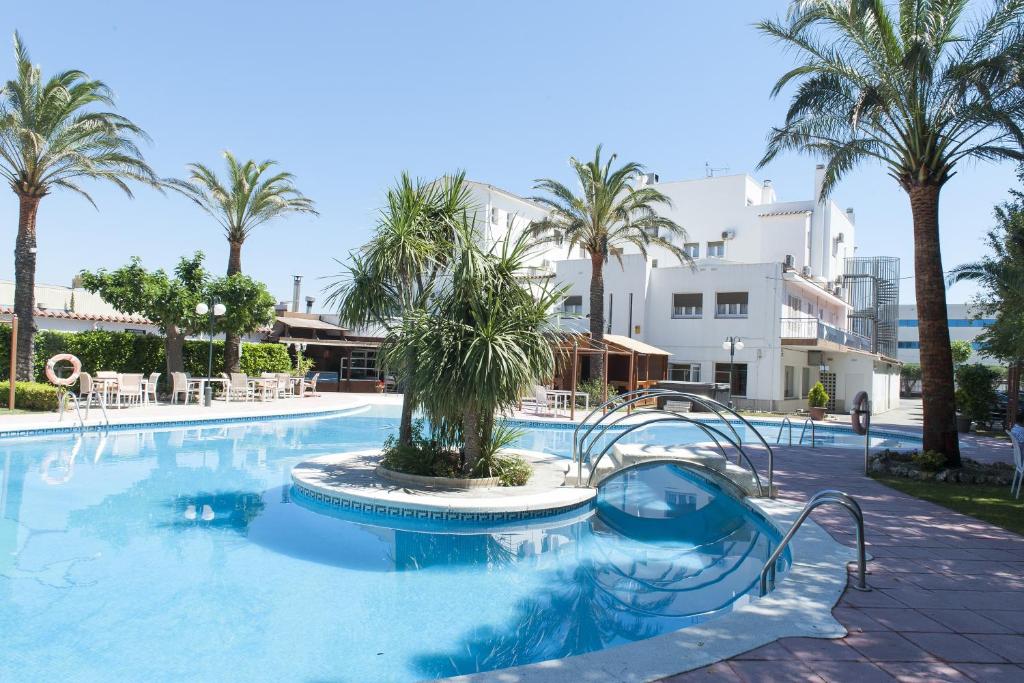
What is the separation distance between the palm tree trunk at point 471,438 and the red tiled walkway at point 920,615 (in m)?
4.53

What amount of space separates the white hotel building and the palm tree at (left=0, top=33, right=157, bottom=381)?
44.2ft

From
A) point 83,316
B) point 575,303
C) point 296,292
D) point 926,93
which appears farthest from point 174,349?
point 296,292

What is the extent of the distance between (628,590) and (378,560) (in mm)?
2642

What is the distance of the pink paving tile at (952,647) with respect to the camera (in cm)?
397

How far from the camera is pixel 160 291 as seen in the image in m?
21.2

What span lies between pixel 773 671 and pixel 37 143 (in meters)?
21.3

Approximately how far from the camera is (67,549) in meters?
6.98

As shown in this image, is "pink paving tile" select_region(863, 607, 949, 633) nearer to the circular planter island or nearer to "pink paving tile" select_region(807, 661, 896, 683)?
"pink paving tile" select_region(807, 661, 896, 683)

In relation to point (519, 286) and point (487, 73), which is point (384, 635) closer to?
point (519, 286)

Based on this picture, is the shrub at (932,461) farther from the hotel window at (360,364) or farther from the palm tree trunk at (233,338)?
the hotel window at (360,364)

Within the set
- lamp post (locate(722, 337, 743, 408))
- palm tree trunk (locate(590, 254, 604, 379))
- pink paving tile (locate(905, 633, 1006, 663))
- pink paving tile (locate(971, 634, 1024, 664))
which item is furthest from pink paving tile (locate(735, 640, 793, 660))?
lamp post (locate(722, 337, 743, 408))

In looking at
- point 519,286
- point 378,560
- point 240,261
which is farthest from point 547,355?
point 240,261

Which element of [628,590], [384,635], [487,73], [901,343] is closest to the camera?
[384,635]

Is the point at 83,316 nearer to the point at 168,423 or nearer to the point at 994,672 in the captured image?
the point at 168,423
